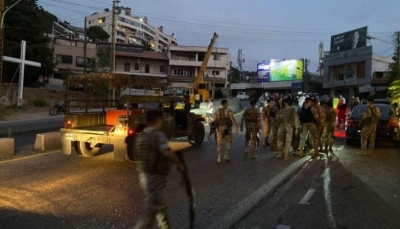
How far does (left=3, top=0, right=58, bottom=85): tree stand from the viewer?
38688mm

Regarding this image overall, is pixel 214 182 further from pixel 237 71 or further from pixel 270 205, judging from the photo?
pixel 237 71

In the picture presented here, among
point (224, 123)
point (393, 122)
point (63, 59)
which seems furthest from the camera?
point (63, 59)

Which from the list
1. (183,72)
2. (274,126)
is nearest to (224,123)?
(274,126)

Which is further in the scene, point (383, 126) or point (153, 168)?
point (383, 126)

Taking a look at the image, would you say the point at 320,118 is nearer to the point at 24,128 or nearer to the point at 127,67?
the point at 24,128

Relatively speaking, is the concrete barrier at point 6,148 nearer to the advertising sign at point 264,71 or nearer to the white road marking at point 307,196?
the white road marking at point 307,196

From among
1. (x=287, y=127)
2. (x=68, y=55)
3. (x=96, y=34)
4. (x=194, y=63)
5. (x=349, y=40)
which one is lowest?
(x=287, y=127)

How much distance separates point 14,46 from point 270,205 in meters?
37.6

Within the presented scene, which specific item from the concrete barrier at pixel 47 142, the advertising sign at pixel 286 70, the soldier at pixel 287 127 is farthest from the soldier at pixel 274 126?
the advertising sign at pixel 286 70

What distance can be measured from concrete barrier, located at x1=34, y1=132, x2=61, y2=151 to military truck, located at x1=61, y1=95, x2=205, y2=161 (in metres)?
1.21

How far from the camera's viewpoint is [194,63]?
73438 millimetres

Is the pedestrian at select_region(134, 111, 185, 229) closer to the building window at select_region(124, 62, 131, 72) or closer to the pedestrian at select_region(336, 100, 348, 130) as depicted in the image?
the pedestrian at select_region(336, 100, 348, 130)

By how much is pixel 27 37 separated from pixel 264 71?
42483 millimetres

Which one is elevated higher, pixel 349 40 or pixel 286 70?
pixel 349 40
